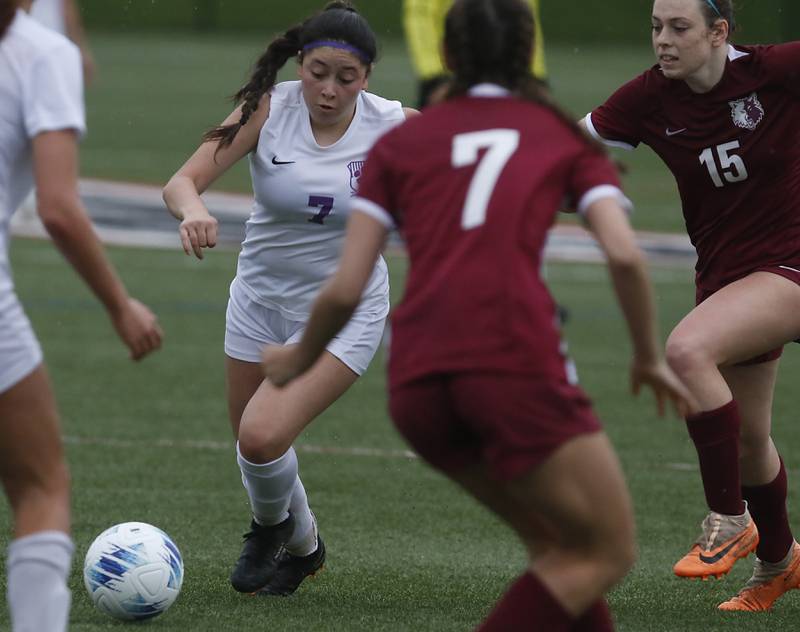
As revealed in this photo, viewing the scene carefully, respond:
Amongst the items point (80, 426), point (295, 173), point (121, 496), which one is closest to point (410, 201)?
A: point (295, 173)

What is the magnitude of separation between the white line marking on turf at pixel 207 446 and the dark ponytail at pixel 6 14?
494 centimetres

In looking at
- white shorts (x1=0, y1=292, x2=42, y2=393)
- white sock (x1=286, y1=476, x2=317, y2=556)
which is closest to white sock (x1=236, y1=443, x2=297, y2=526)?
white sock (x1=286, y1=476, x2=317, y2=556)

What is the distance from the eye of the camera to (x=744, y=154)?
5.52m

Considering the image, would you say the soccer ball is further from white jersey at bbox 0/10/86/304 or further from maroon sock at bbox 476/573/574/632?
maroon sock at bbox 476/573/574/632

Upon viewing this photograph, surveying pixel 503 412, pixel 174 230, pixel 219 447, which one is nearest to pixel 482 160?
pixel 503 412

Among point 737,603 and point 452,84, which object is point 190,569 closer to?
point 737,603

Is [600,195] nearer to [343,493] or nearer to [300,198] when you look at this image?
[300,198]

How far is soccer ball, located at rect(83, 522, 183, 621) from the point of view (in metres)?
4.97

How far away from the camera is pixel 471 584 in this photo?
5.79 metres

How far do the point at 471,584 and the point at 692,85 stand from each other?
6.50ft

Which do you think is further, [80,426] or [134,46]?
[134,46]

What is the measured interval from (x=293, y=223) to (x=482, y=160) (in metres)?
2.19

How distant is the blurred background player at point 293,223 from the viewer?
212 inches

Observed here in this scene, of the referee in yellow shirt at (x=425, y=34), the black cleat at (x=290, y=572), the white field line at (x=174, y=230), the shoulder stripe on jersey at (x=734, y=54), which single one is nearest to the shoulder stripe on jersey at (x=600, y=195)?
the shoulder stripe on jersey at (x=734, y=54)
